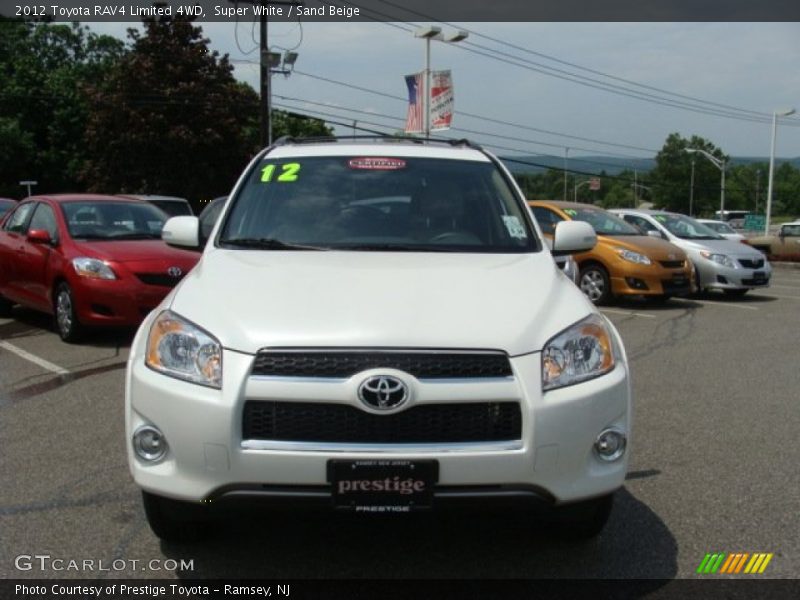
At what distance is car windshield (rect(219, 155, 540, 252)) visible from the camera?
14.1ft

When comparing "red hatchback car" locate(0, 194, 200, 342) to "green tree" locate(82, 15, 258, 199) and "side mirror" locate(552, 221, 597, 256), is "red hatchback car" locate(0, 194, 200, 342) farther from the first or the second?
"green tree" locate(82, 15, 258, 199)

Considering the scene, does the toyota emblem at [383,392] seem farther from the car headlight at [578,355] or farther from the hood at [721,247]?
the hood at [721,247]

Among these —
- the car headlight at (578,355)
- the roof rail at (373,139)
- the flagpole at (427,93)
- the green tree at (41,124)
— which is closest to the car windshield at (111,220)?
the roof rail at (373,139)

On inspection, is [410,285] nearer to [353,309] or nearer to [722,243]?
[353,309]

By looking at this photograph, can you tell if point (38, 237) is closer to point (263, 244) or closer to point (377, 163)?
point (377, 163)

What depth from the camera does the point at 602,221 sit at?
14.1 m

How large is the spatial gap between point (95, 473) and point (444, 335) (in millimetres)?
2508

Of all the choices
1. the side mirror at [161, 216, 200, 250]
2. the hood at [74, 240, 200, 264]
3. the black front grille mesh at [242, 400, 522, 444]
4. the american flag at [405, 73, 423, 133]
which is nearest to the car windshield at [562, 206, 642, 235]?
the hood at [74, 240, 200, 264]

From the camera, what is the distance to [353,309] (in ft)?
10.7

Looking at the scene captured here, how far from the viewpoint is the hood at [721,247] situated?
47.6ft

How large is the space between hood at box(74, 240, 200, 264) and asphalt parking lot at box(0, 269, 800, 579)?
166 cm

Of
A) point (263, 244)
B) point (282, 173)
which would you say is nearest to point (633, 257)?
point (282, 173)

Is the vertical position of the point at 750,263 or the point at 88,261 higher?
the point at 88,261

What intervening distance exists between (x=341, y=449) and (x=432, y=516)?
0.53 m
